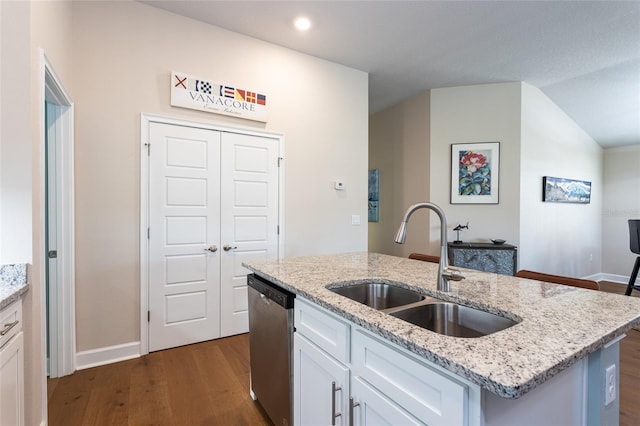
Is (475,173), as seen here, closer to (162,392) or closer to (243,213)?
(243,213)

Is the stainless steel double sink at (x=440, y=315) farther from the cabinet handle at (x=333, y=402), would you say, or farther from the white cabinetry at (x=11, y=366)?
the white cabinetry at (x=11, y=366)

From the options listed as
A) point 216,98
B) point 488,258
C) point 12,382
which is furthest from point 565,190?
point 12,382

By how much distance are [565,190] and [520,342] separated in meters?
5.29

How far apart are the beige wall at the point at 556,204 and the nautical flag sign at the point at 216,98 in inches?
138

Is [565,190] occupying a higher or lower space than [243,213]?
higher

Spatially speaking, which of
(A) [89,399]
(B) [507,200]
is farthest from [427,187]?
(A) [89,399]

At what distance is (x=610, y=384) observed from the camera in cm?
100

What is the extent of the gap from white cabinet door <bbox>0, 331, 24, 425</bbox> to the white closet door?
1.67 metres

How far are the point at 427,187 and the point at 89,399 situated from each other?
419 centimetres

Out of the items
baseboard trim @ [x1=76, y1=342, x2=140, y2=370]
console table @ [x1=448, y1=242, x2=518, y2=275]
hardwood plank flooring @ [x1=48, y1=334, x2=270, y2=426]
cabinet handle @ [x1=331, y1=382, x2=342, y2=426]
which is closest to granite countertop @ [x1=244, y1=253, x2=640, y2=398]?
cabinet handle @ [x1=331, y1=382, x2=342, y2=426]

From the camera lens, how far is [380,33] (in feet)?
10.1

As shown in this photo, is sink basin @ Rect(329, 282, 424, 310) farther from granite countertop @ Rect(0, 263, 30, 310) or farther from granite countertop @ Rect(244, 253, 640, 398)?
granite countertop @ Rect(0, 263, 30, 310)

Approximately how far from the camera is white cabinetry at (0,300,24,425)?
47.7 inches

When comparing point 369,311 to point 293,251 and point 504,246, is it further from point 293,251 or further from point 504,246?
point 504,246
